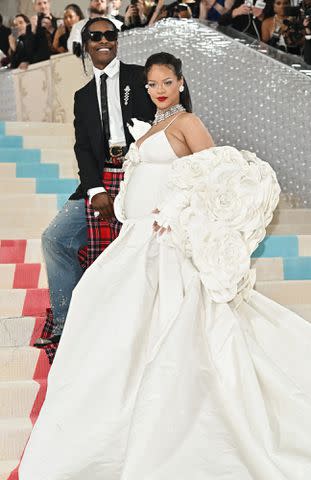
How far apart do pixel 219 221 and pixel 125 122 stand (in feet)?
2.67

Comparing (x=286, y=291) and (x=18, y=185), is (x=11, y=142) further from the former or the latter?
(x=286, y=291)

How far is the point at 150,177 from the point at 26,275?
1896 mm

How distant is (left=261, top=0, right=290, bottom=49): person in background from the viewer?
7688 millimetres

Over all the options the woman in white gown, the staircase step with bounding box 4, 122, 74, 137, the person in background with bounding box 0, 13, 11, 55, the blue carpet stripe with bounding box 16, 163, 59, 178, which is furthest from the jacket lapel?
the person in background with bounding box 0, 13, 11, 55

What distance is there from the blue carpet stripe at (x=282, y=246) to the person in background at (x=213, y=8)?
9.45 feet

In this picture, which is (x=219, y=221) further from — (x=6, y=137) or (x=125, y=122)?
(x=6, y=137)

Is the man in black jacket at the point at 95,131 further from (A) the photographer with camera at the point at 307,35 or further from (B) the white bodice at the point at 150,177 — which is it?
(A) the photographer with camera at the point at 307,35

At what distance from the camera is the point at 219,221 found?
390cm

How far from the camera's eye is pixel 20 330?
4.98 meters

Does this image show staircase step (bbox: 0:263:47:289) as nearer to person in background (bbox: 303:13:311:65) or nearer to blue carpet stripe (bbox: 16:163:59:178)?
blue carpet stripe (bbox: 16:163:59:178)

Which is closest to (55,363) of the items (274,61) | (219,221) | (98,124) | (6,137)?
(219,221)

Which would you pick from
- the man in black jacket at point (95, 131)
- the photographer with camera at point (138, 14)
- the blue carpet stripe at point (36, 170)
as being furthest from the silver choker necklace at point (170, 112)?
the photographer with camera at point (138, 14)

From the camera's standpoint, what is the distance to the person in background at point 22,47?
1016 centimetres

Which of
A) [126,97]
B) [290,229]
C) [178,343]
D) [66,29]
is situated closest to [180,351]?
[178,343]
